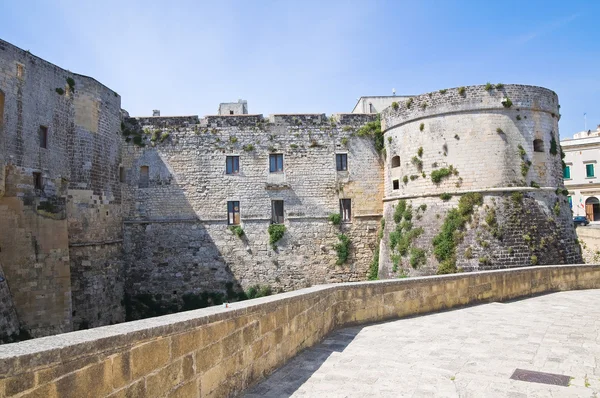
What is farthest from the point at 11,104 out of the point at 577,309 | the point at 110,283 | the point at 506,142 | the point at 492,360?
the point at 506,142

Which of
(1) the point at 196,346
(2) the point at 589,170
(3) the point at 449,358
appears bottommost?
(3) the point at 449,358

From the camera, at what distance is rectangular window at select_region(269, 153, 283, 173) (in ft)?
61.5

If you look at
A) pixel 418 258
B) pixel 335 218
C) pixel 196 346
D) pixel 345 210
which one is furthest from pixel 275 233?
pixel 196 346

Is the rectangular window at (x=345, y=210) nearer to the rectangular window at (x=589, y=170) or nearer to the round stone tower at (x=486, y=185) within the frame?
the round stone tower at (x=486, y=185)

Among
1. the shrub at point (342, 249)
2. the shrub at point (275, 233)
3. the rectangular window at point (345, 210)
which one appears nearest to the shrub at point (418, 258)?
the shrub at point (342, 249)

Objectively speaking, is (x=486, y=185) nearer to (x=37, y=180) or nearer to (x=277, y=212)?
(x=277, y=212)

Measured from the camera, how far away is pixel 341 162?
18.8 m

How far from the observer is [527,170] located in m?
15.4

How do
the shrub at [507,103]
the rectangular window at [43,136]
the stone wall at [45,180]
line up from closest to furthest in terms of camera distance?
the stone wall at [45,180], the rectangular window at [43,136], the shrub at [507,103]

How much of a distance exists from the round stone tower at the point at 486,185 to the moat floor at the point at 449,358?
300 inches

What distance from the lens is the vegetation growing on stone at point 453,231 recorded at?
49.6 ft

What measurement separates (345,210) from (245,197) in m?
4.33

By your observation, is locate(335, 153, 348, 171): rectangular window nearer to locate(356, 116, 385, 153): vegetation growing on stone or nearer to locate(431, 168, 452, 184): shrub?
locate(356, 116, 385, 153): vegetation growing on stone

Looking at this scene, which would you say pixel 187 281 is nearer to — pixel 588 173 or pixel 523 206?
pixel 523 206
